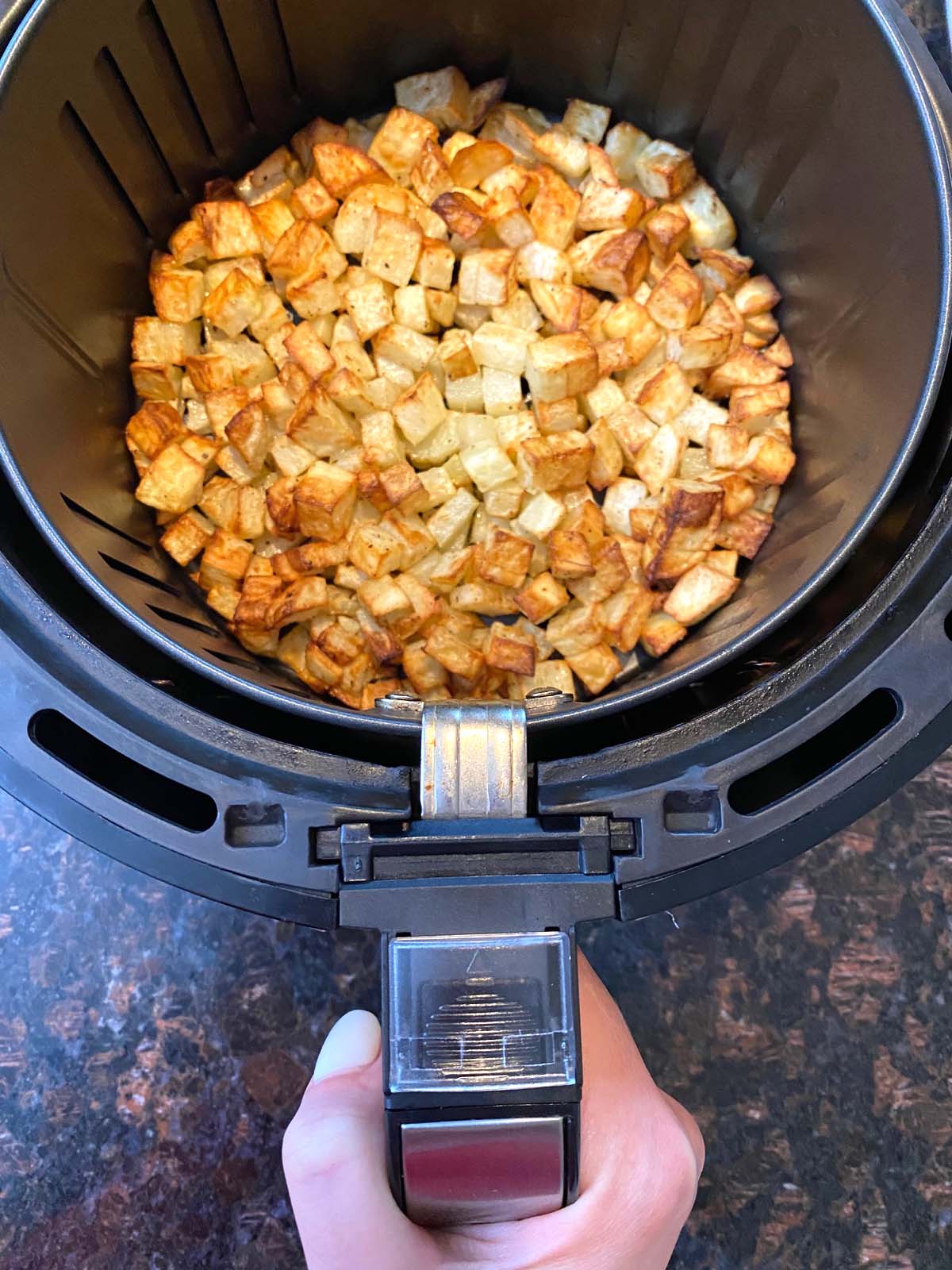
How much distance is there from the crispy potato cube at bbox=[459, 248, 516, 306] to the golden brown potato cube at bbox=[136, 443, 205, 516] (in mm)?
307

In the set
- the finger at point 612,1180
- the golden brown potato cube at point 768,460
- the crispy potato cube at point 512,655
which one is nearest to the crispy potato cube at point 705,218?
the golden brown potato cube at point 768,460

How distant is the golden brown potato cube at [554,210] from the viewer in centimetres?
89

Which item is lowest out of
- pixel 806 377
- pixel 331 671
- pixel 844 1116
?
pixel 844 1116

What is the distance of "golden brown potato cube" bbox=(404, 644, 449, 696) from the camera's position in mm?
816

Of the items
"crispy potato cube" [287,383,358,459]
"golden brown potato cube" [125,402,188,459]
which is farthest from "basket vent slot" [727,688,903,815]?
"golden brown potato cube" [125,402,188,459]

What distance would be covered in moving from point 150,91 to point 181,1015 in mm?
811

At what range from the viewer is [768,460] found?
843 millimetres

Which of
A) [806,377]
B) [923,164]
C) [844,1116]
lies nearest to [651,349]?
[806,377]

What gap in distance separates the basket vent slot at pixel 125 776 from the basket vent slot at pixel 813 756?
35 centimetres

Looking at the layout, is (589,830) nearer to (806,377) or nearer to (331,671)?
(331,671)

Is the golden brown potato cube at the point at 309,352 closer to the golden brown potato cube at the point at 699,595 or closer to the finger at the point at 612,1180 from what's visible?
the golden brown potato cube at the point at 699,595

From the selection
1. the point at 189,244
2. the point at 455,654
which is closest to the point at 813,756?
the point at 455,654

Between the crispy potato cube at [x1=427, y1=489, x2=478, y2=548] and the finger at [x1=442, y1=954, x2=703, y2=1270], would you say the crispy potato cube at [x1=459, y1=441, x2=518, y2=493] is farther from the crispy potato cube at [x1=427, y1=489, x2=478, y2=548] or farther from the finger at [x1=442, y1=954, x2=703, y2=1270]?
the finger at [x1=442, y1=954, x2=703, y2=1270]

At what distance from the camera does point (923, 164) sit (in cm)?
67
